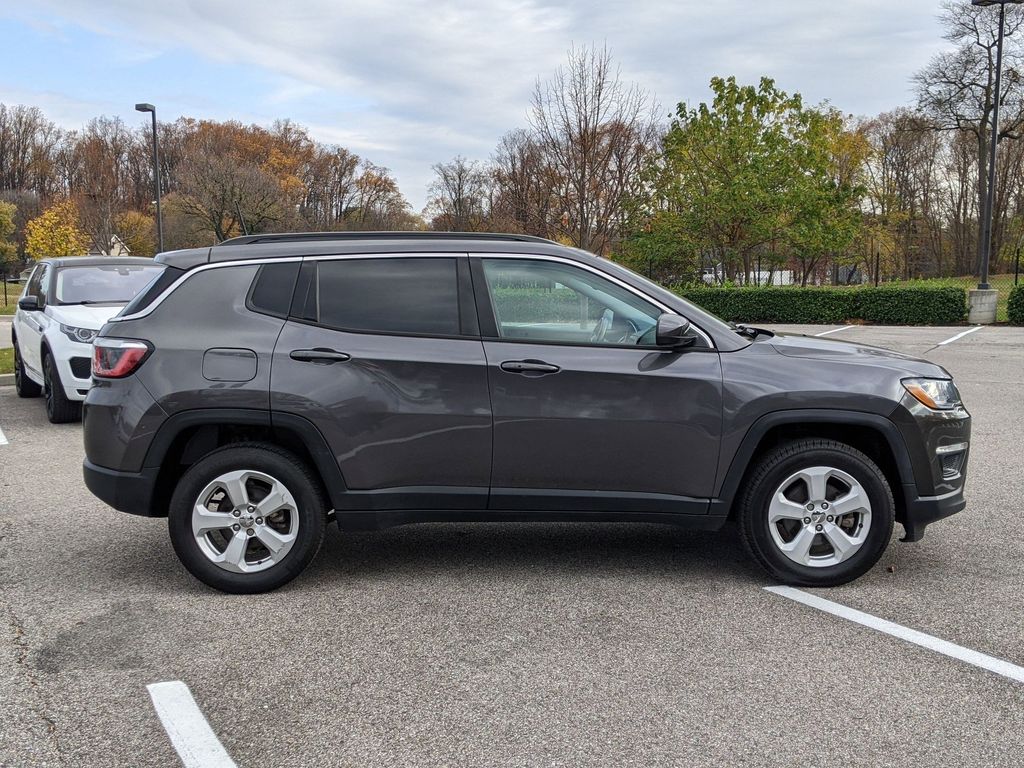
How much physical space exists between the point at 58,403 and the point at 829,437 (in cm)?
780

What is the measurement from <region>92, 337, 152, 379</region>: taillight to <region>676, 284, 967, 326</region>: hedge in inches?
869

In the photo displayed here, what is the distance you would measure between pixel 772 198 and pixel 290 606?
23516mm

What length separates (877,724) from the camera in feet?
10.1

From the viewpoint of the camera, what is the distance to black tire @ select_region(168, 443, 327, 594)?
4.23 metres

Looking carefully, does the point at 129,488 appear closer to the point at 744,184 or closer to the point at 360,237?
the point at 360,237

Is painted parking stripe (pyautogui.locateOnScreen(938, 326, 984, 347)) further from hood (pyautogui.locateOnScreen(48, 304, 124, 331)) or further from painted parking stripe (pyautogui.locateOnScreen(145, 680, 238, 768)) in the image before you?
painted parking stripe (pyautogui.locateOnScreen(145, 680, 238, 768))

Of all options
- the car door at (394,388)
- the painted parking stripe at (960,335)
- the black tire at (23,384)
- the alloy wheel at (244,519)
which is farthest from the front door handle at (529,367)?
the painted parking stripe at (960,335)

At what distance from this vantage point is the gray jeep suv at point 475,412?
4.25 meters

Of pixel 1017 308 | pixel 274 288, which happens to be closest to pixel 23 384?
pixel 274 288

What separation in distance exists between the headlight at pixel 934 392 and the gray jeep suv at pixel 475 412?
1cm

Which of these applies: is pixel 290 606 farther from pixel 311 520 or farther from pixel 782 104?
pixel 782 104

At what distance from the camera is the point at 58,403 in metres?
9.12

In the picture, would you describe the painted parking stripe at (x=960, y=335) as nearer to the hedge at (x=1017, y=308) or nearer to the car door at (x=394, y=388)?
the hedge at (x=1017, y=308)

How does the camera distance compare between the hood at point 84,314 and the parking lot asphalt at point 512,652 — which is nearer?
the parking lot asphalt at point 512,652
